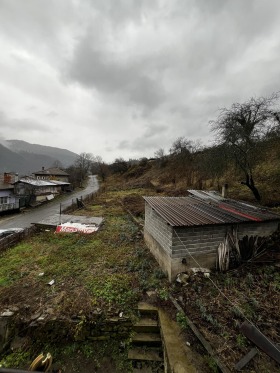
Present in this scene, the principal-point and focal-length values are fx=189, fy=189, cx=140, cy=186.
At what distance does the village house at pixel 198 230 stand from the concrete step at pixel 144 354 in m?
2.34

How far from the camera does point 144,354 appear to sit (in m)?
5.20

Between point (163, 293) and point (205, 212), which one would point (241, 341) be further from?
point (205, 212)

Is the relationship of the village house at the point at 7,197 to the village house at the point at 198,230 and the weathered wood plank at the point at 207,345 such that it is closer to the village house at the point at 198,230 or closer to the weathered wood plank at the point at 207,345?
the village house at the point at 198,230

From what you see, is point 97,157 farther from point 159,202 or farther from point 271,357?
point 271,357

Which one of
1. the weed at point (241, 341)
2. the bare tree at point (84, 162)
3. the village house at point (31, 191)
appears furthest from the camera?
the bare tree at point (84, 162)

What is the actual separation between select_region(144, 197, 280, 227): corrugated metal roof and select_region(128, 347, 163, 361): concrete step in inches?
145

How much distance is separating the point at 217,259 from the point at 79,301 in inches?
213

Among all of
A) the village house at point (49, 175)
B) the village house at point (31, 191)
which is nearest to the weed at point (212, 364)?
the village house at point (31, 191)

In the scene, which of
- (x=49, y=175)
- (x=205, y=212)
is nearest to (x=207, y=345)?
(x=205, y=212)

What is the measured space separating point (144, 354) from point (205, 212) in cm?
562

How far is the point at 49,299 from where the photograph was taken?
673 centimetres

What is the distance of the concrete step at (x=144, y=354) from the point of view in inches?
200

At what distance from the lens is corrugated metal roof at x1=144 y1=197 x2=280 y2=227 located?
24.7 ft

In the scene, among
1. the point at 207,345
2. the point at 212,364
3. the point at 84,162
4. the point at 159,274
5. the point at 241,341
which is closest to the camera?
the point at 212,364
